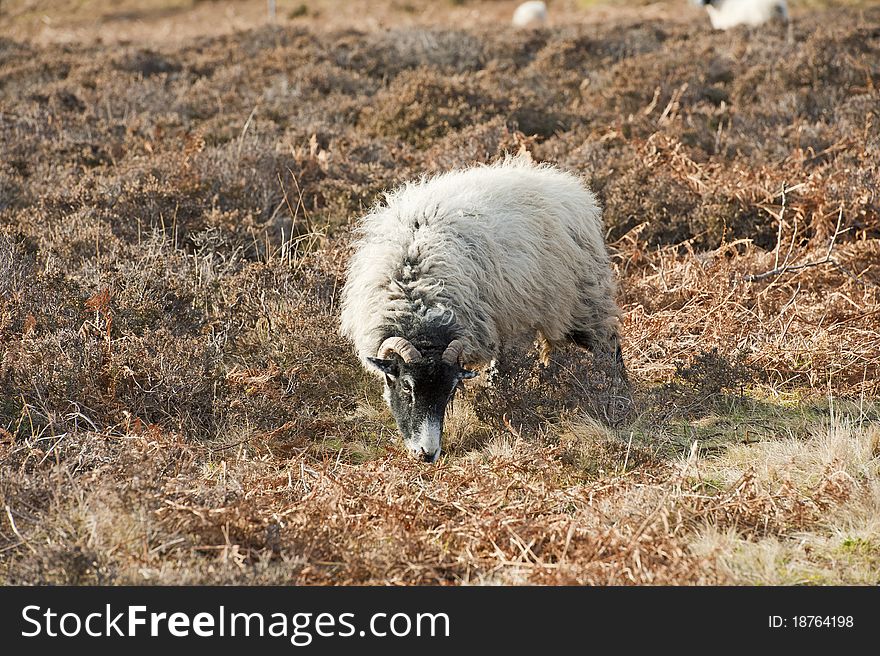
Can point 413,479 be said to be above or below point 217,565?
below

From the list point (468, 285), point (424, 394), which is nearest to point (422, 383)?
point (424, 394)

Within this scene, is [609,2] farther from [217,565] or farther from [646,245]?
[217,565]

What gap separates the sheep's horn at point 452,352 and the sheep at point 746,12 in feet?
47.6

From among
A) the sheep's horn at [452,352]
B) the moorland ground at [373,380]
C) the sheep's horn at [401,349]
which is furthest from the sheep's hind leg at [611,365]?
the sheep's horn at [401,349]

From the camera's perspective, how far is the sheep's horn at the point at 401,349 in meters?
5.39

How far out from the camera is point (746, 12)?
60.8 ft

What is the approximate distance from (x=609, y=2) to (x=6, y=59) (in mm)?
21371

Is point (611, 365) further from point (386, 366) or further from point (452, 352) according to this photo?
point (386, 366)

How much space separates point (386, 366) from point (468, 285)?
82 cm

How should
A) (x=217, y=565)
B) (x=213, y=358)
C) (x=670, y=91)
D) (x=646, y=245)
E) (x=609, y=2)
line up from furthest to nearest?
(x=609, y=2) < (x=670, y=91) < (x=646, y=245) < (x=213, y=358) < (x=217, y=565)

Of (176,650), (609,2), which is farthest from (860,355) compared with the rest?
(609,2)

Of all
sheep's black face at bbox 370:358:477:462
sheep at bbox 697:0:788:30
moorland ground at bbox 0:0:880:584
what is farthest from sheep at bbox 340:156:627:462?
sheep at bbox 697:0:788:30

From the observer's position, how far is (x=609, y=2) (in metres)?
30.5

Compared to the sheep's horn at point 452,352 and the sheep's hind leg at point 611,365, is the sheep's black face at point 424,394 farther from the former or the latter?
the sheep's hind leg at point 611,365
